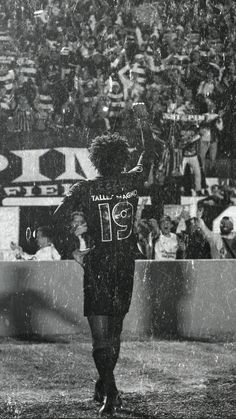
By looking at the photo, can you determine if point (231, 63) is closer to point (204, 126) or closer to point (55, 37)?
point (204, 126)

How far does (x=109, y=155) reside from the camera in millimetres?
3838

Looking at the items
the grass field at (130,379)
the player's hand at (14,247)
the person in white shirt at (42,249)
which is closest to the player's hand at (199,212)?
the person in white shirt at (42,249)

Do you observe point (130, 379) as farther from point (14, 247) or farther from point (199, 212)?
point (199, 212)

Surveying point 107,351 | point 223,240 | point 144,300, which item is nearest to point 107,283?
point 107,351

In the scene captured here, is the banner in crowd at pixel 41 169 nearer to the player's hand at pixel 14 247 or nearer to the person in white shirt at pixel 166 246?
the player's hand at pixel 14 247

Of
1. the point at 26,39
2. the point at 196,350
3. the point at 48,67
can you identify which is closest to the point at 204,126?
the point at 48,67

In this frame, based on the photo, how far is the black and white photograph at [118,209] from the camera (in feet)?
12.6

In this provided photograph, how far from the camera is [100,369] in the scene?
3.71 meters

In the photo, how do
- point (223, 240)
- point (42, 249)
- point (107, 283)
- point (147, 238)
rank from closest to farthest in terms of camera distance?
point (107, 283) < point (42, 249) < point (147, 238) < point (223, 240)

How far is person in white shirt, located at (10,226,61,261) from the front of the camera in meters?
8.60

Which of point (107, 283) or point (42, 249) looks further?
point (42, 249)

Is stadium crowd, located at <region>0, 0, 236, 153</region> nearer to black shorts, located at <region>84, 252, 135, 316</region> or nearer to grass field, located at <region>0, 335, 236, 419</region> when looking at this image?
grass field, located at <region>0, 335, 236, 419</region>

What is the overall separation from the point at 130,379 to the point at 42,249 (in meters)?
3.99

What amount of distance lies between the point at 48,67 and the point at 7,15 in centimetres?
179
